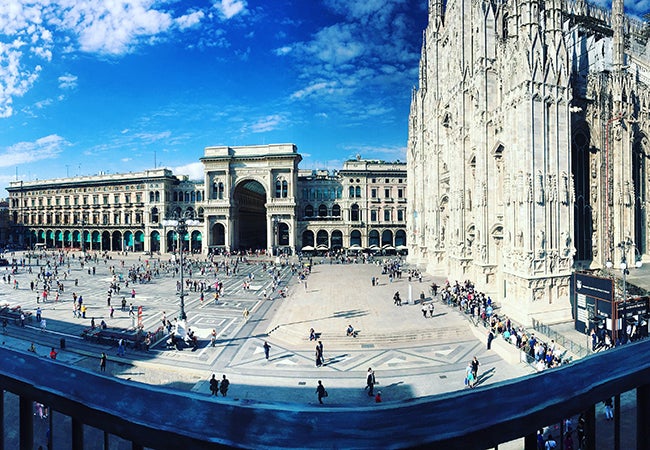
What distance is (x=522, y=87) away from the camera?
73.9 feet

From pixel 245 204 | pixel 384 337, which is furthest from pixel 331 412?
pixel 245 204

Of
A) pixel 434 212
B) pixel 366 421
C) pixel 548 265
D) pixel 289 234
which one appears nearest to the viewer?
pixel 366 421

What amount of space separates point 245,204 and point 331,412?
3067 inches

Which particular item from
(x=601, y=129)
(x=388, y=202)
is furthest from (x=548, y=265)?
(x=388, y=202)

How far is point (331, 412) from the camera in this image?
1245mm

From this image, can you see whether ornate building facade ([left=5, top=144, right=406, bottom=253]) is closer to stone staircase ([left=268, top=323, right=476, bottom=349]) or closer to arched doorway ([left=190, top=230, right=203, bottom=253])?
arched doorway ([left=190, top=230, right=203, bottom=253])

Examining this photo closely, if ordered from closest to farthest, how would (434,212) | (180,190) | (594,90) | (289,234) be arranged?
(594,90)
(434,212)
(289,234)
(180,190)

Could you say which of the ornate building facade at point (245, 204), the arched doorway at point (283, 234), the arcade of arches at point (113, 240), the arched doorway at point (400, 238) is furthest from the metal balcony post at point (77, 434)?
the arcade of arches at point (113, 240)

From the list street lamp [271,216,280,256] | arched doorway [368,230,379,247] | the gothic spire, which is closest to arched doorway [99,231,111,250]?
street lamp [271,216,280,256]

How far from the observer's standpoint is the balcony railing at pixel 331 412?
1.17 meters

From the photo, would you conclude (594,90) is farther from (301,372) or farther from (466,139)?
(301,372)

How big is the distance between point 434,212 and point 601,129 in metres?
16.6

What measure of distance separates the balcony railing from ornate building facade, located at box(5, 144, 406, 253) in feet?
194

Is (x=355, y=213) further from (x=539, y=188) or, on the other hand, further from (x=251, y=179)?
(x=539, y=188)
